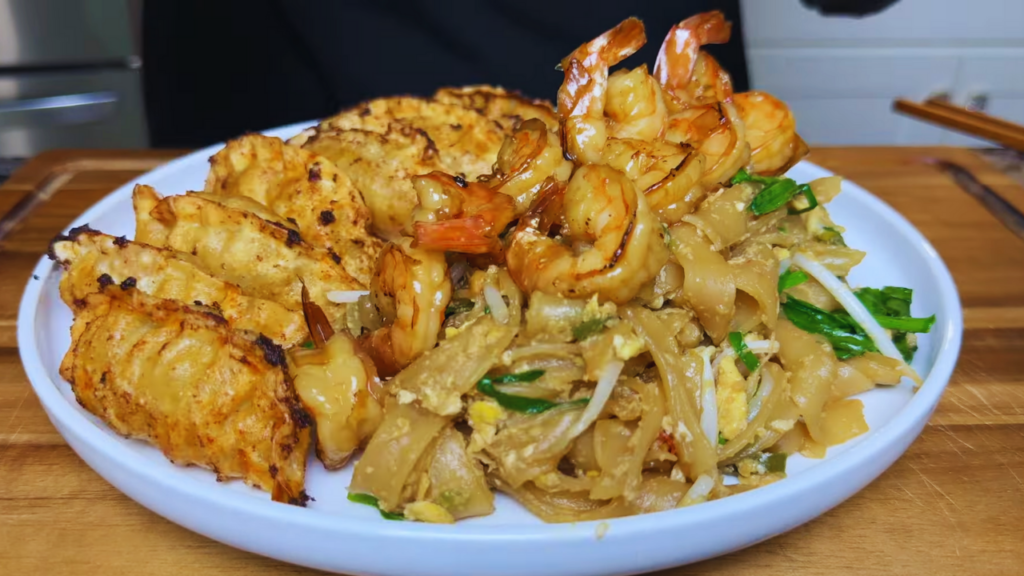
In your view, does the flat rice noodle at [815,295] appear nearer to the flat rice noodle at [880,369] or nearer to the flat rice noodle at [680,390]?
the flat rice noodle at [880,369]

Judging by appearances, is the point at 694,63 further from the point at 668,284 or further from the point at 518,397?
the point at 518,397

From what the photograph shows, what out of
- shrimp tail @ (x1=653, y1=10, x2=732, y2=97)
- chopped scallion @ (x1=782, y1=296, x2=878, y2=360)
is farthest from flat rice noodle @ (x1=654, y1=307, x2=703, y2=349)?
shrimp tail @ (x1=653, y1=10, x2=732, y2=97)

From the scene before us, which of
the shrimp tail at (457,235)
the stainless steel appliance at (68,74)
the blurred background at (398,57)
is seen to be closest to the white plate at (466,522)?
the shrimp tail at (457,235)

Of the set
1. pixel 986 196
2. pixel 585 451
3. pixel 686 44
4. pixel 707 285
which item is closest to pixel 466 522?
pixel 585 451

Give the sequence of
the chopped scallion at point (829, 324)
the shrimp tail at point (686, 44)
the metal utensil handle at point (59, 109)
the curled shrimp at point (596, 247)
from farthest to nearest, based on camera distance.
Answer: the metal utensil handle at point (59, 109) < the shrimp tail at point (686, 44) < the chopped scallion at point (829, 324) < the curled shrimp at point (596, 247)

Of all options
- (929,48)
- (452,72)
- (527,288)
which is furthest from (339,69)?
(929,48)
